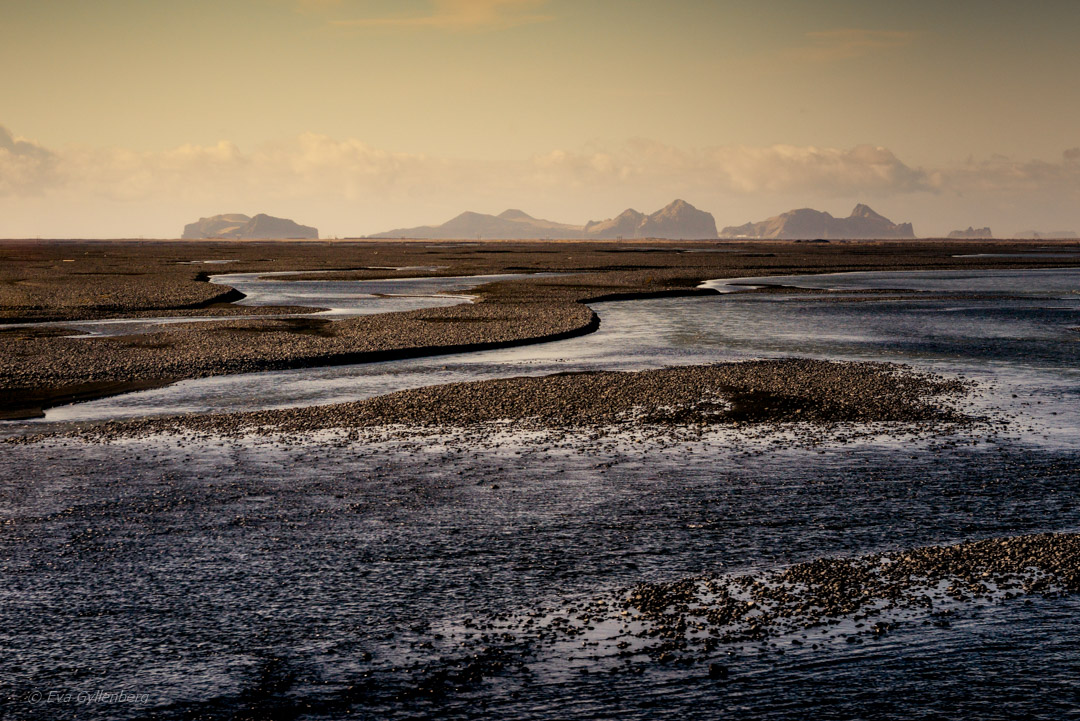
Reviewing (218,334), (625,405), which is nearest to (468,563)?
(625,405)

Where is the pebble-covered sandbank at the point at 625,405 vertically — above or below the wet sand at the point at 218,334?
below

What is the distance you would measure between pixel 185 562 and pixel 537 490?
477 cm

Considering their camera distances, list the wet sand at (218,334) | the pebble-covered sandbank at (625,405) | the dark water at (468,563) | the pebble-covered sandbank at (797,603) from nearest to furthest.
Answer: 1. the dark water at (468,563)
2. the pebble-covered sandbank at (797,603)
3. the pebble-covered sandbank at (625,405)
4. the wet sand at (218,334)

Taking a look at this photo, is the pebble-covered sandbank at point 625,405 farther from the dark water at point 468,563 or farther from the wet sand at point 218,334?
the wet sand at point 218,334

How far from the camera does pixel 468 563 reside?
9875 millimetres

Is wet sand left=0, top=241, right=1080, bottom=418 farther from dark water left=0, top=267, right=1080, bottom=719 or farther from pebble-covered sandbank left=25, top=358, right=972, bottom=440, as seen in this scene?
dark water left=0, top=267, right=1080, bottom=719

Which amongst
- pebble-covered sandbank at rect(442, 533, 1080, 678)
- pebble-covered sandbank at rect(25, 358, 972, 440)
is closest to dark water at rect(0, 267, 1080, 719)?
pebble-covered sandbank at rect(442, 533, 1080, 678)

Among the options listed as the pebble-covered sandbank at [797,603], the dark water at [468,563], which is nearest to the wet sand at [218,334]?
the dark water at [468,563]

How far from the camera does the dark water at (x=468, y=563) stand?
7.09 meters

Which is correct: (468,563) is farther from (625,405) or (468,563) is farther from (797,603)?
(625,405)

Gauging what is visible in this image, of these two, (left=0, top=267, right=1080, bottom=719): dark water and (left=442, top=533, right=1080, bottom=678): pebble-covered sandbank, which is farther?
(left=442, top=533, right=1080, bottom=678): pebble-covered sandbank

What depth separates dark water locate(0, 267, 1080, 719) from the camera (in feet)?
23.3

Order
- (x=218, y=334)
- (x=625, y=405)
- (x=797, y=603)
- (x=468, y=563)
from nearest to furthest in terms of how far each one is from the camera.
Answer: (x=797, y=603), (x=468, y=563), (x=625, y=405), (x=218, y=334)

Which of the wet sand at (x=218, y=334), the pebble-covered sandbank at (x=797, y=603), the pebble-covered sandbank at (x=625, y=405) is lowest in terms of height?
the pebble-covered sandbank at (x=797, y=603)
